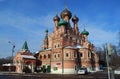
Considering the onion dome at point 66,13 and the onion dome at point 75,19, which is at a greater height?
the onion dome at point 66,13

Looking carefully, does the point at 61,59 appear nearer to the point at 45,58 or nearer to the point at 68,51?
the point at 68,51

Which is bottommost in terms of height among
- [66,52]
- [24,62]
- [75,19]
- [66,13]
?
[24,62]

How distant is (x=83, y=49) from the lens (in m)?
54.8

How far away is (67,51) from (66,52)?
0.42 m

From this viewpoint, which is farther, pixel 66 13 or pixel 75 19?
pixel 75 19

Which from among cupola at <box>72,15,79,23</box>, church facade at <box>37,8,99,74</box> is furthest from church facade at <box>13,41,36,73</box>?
cupola at <box>72,15,79,23</box>

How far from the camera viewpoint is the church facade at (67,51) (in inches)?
2027

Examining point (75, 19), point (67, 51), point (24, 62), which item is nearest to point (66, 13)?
point (75, 19)

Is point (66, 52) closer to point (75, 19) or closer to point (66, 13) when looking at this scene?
point (66, 13)

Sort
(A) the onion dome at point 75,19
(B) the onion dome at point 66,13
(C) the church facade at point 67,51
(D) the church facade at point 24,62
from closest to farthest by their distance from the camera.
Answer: (C) the church facade at point 67,51
(D) the church facade at point 24,62
(B) the onion dome at point 66,13
(A) the onion dome at point 75,19

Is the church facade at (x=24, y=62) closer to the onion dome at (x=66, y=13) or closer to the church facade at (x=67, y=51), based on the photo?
the church facade at (x=67, y=51)

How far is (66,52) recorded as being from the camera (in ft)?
171

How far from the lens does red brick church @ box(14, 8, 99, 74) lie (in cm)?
5156

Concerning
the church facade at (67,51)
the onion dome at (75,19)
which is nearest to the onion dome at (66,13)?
the church facade at (67,51)
